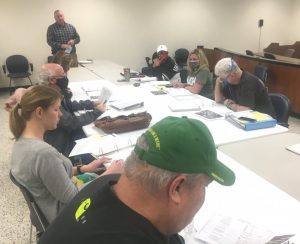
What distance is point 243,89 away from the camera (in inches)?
113

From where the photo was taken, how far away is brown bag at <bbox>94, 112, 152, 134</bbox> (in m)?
2.21

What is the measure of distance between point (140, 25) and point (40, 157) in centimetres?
673

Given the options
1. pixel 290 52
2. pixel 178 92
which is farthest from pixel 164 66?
pixel 290 52

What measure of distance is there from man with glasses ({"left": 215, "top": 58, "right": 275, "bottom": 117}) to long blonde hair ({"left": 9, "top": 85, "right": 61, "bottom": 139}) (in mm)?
1798

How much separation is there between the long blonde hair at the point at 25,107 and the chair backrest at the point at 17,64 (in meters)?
5.48

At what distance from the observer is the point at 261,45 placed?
9258 mm

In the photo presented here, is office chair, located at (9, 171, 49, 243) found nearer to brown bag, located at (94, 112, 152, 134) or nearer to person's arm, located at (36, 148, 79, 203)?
person's arm, located at (36, 148, 79, 203)

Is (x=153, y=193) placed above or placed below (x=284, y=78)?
above

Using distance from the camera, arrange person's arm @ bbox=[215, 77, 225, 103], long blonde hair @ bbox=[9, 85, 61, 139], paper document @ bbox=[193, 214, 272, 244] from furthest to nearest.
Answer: person's arm @ bbox=[215, 77, 225, 103]
long blonde hair @ bbox=[9, 85, 61, 139]
paper document @ bbox=[193, 214, 272, 244]

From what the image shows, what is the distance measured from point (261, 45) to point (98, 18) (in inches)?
199

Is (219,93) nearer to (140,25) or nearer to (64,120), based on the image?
(64,120)

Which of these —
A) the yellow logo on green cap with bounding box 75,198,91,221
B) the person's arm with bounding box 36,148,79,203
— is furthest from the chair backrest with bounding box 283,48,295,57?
the yellow logo on green cap with bounding box 75,198,91,221

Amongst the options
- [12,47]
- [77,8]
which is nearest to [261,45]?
[77,8]

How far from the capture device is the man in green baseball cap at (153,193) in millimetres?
741
